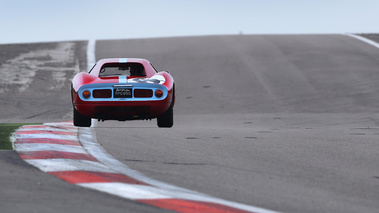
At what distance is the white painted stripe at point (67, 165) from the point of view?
628cm

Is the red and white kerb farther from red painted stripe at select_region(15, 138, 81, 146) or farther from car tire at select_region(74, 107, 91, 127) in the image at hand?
car tire at select_region(74, 107, 91, 127)

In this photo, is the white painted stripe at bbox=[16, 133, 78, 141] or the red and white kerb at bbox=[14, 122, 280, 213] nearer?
the red and white kerb at bbox=[14, 122, 280, 213]

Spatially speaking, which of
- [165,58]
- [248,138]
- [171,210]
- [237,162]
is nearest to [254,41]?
[165,58]

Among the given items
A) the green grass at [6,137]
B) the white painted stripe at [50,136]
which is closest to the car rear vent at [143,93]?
the white painted stripe at [50,136]

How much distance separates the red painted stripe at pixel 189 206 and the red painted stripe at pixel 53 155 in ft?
6.89

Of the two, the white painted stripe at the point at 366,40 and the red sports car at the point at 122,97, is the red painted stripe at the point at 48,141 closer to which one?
the red sports car at the point at 122,97


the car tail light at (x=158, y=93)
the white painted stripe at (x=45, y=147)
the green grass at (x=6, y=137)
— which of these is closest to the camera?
the white painted stripe at (x=45, y=147)

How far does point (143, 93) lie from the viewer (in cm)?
911

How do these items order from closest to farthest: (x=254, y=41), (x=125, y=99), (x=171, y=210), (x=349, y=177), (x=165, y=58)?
(x=171, y=210)
(x=349, y=177)
(x=125, y=99)
(x=165, y=58)
(x=254, y=41)

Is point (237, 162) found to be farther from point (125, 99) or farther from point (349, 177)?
point (125, 99)

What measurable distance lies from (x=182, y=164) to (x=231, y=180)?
0.92 meters

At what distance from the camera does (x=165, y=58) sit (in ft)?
80.9

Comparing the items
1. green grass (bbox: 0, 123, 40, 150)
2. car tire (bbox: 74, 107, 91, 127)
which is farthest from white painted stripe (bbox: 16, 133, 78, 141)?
car tire (bbox: 74, 107, 91, 127)

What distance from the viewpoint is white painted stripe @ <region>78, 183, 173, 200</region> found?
17.1 feet
